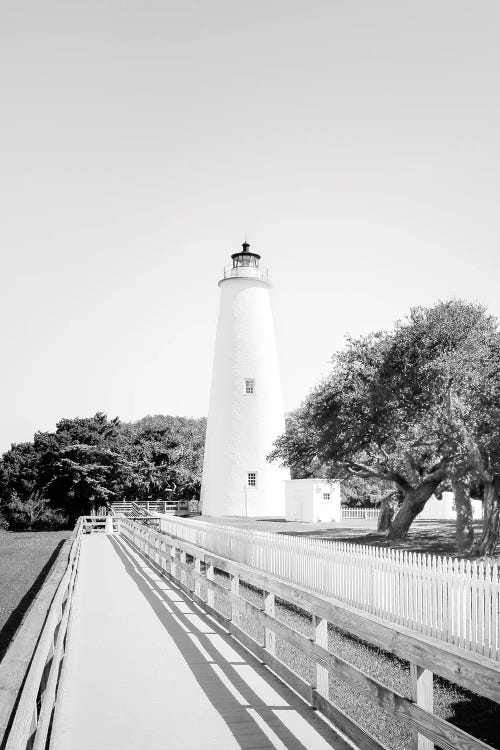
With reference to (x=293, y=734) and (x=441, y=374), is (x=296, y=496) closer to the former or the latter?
(x=441, y=374)

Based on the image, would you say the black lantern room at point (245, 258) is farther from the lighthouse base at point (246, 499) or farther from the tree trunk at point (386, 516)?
the tree trunk at point (386, 516)

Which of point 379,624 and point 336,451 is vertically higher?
point 336,451

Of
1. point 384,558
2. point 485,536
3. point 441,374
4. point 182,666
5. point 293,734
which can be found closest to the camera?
point 293,734

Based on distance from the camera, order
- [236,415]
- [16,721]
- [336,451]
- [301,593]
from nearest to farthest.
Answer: [16,721], [301,593], [336,451], [236,415]

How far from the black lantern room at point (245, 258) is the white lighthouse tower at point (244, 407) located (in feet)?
1.58

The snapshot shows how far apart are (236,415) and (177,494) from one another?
1741 centimetres

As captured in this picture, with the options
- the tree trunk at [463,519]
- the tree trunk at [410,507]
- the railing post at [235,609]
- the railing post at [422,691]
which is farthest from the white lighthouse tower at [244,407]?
the railing post at [422,691]

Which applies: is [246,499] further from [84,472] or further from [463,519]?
[463,519]

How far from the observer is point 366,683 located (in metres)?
4.80

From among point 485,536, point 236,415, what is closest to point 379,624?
point 485,536

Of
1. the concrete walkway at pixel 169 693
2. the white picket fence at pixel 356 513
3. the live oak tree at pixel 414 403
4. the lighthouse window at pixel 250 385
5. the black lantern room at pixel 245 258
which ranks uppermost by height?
the black lantern room at pixel 245 258

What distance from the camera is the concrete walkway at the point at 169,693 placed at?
519cm

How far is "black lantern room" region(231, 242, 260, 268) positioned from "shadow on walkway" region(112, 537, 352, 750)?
→ 36.4m

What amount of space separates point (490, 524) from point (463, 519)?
3.28ft
